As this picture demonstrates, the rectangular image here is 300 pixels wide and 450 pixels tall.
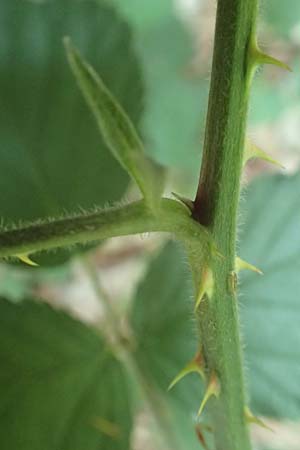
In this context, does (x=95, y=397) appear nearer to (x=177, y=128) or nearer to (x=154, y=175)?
(x=154, y=175)

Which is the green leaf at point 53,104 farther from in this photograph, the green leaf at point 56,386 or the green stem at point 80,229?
the green stem at point 80,229

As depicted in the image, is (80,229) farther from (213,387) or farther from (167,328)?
(167,328)

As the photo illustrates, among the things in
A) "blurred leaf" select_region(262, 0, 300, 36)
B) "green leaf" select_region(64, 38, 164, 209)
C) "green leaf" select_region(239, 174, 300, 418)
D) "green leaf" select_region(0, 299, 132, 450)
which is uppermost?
"blurred leaf" select_region(262, 0, 300, 36)

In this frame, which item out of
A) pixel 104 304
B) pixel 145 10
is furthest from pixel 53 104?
pixel 145 10

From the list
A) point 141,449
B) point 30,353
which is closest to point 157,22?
point 141,449

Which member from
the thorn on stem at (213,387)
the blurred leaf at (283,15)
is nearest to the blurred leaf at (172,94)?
the blurred leaf at (283,15)

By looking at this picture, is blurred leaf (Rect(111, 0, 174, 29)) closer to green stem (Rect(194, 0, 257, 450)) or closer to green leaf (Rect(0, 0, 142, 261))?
green leaf (Rect(0, 0, 142, 261))

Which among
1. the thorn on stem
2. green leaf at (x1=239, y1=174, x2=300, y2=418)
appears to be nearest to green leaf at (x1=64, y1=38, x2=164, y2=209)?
the thorn on stem
